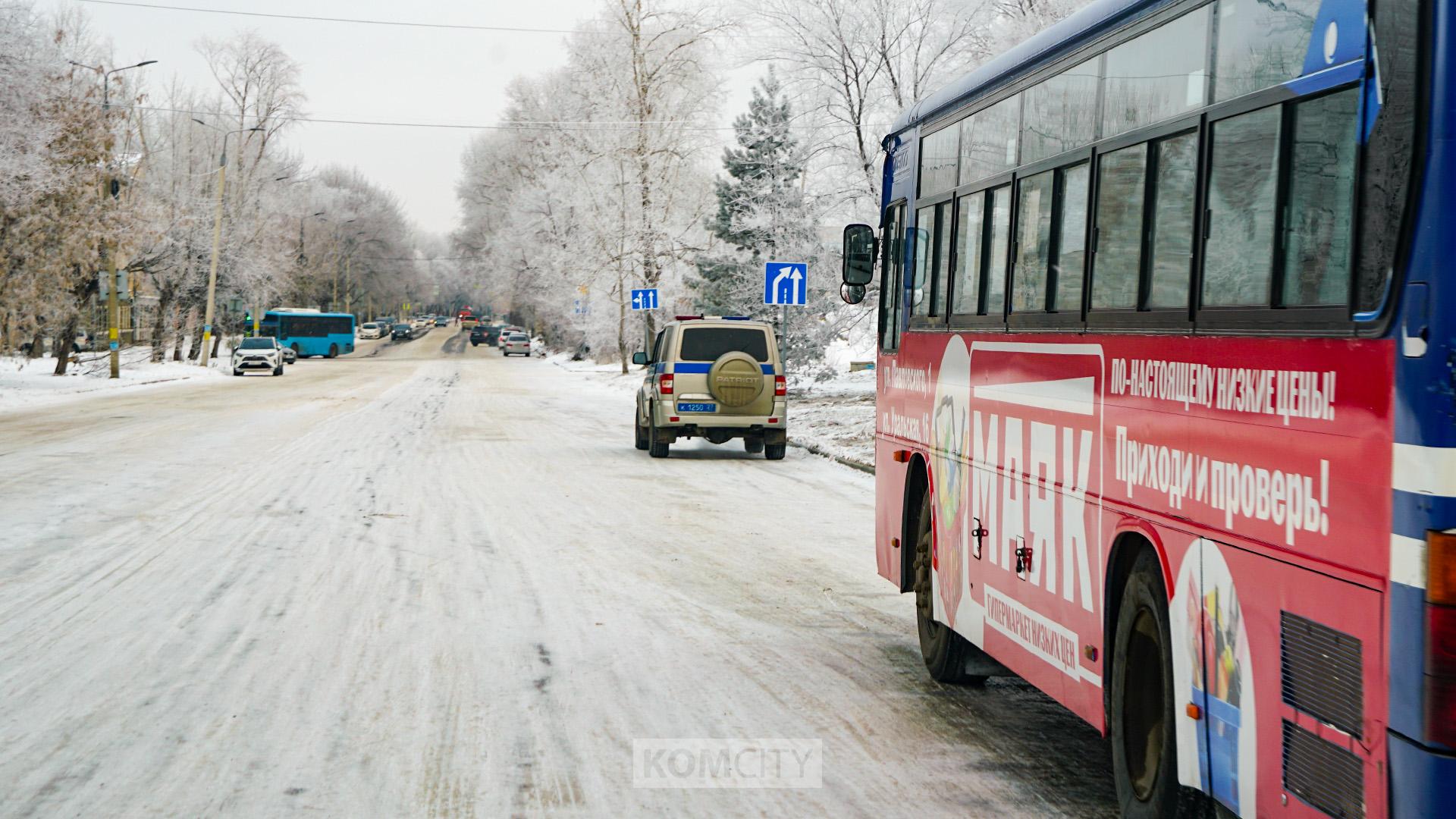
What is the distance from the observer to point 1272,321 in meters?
3.89

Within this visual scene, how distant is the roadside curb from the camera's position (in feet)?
66.9

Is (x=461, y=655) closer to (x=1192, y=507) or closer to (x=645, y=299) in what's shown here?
(x=1192, y=507)

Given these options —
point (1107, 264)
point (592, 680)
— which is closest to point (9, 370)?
point (592, 680)

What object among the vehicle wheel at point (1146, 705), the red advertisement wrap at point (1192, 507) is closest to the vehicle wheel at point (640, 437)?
the red advertisement wrap at point (1192, 507)

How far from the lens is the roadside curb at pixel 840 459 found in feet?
66.9

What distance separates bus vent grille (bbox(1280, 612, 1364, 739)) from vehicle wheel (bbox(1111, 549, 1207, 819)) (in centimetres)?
85

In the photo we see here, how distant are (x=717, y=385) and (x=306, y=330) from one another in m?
69.7

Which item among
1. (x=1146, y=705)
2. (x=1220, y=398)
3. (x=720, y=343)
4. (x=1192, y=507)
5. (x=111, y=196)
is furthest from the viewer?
(x=111, y=196)

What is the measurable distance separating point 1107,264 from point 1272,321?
137 centimetres

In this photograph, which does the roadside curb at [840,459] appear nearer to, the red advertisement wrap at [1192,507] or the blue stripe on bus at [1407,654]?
the red advertisement wrap at [1192,507]

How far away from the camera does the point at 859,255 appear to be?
29.5 feet

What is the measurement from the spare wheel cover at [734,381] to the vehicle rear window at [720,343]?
14.5 inches

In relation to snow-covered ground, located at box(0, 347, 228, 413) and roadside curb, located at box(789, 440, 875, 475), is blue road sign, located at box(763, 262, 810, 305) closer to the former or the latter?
roadside curb, located at box(789, 440, 875, 475)

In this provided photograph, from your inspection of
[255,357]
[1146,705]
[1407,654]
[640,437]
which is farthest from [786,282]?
[255,357]
